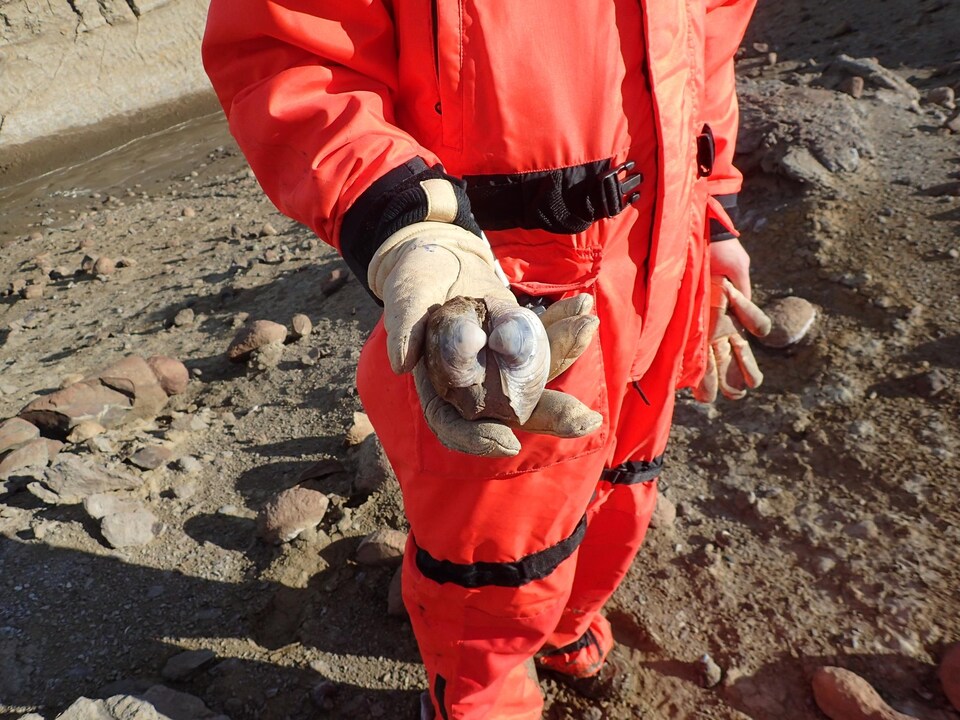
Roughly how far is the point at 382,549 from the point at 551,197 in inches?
49.9

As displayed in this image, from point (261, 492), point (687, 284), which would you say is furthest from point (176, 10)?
point (687, 284)

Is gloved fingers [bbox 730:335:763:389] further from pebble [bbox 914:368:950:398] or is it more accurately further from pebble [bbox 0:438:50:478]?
pebble [bbox 0:438:50:478]

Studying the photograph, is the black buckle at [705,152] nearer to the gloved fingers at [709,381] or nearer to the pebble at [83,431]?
the gloved fingers at [709,381]

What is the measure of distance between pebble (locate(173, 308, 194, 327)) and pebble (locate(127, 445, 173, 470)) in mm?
1297

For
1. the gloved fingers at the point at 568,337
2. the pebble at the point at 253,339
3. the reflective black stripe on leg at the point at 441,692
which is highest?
the gloved fingers at the point at 568,337

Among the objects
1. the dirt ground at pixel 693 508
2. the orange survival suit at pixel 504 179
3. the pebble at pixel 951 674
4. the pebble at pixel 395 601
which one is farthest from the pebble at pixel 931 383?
the pebble at pixel 395 601

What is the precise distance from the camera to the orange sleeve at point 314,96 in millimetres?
985

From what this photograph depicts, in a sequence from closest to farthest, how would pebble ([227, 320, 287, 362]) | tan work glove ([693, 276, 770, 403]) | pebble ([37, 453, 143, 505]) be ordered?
tan work glove ([693, 276, 770, 403])
pebble ([37, 453, 143, 505])
pebble ([227, 320, 287, 362])

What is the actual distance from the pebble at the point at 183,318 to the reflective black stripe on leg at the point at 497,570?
9.07ft

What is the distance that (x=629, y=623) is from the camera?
1944 millimetres

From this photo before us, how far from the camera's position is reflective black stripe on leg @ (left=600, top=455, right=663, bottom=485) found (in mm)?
1546

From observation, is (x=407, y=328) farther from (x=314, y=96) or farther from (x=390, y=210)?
(x=314, y=96)

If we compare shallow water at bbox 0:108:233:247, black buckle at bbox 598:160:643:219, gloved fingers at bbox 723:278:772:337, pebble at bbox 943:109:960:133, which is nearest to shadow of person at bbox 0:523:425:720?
gloved fingers at bbox 723:278:772:337

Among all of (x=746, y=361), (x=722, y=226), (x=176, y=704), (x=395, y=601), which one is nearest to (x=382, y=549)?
(x=395, y=601)
